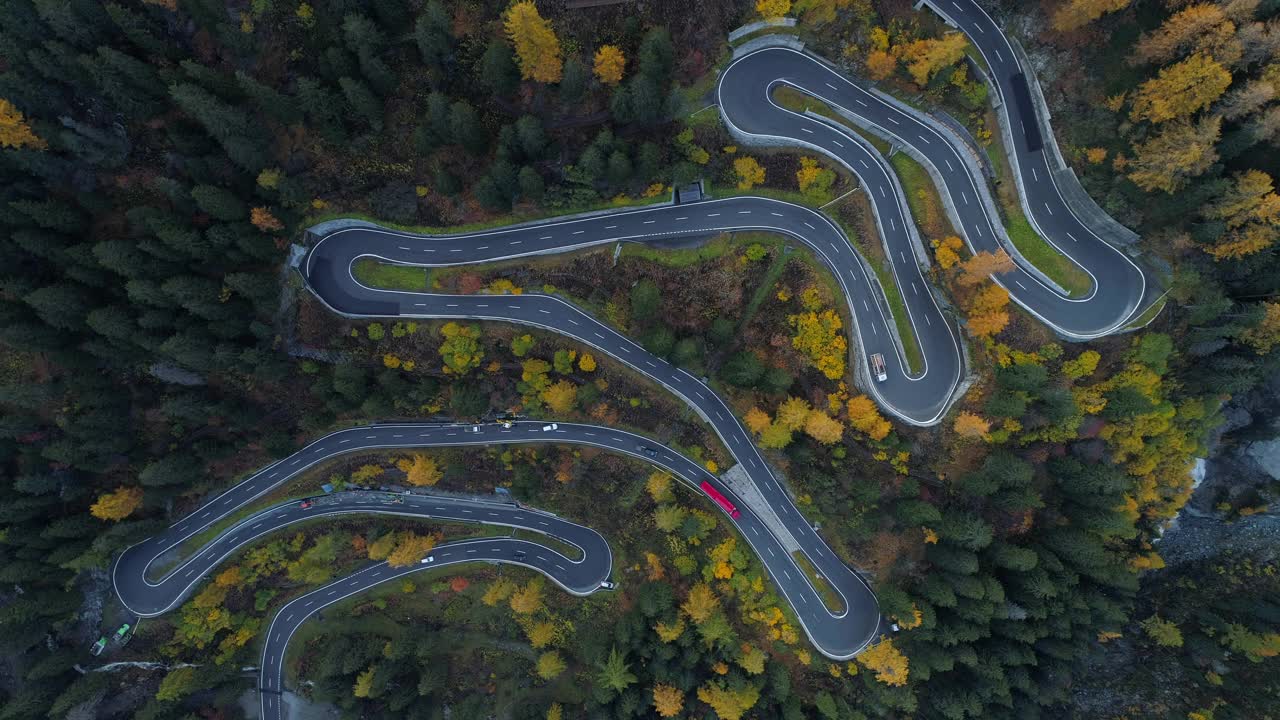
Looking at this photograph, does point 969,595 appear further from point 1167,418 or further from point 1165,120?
point 1165,120

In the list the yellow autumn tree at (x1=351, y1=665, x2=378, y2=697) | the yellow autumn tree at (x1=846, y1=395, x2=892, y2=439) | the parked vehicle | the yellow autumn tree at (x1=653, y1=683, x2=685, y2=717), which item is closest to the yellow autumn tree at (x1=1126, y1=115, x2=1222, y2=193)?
the parked vehicle

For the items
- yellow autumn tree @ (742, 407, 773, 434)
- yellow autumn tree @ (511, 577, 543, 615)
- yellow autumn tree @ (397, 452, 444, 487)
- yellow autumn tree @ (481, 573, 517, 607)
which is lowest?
yellow autumn tree @ (742, 407, 773, 434)

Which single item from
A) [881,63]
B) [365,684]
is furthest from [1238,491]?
[365,684]

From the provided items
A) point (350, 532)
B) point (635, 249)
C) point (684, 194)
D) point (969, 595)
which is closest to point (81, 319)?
point (350, 532)

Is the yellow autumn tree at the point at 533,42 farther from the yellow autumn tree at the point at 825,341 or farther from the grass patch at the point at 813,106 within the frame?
the yellow autumn tree at the point at 825,341

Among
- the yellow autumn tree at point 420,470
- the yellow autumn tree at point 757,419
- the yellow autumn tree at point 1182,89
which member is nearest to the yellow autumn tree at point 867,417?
the yellow autumn tree at point 757,419

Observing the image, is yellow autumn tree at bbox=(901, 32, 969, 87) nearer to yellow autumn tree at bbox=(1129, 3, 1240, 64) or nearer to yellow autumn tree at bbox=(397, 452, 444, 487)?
yellow autumn tree at bbox=(1129, 3, 1240, 64)
